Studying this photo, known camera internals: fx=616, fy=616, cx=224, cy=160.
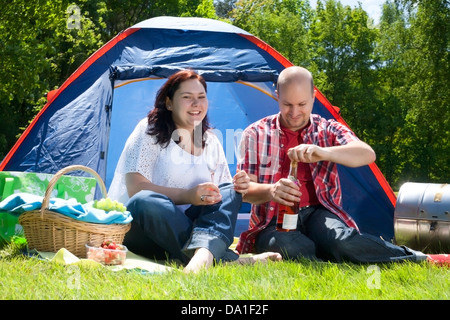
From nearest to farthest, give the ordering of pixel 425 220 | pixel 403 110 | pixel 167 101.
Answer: pixel 167 101
pixel 425 220
pixel 403 110

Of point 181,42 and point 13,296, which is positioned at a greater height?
point 181,42

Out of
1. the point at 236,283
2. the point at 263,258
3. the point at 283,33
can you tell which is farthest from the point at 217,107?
the point at 283,33

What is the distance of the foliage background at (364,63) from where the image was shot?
14.2m

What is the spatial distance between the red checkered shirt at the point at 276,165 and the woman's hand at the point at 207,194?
416 mm

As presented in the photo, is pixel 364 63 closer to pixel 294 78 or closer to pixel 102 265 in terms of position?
pixel 294 78

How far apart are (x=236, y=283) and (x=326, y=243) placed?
0.87 meters

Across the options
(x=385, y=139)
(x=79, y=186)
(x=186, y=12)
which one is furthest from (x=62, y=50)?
(x=79, y=186)

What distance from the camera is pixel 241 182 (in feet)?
9.00

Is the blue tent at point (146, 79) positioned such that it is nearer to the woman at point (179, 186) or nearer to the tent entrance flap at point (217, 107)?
the tent entrance flap at point (217, 107)

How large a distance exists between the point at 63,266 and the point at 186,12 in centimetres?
1742

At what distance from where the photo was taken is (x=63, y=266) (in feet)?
8.28

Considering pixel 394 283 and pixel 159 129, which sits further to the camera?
pixel 159 129

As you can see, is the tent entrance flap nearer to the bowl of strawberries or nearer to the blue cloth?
the blue cloth

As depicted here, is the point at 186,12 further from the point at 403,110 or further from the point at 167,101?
the point at 167,101
